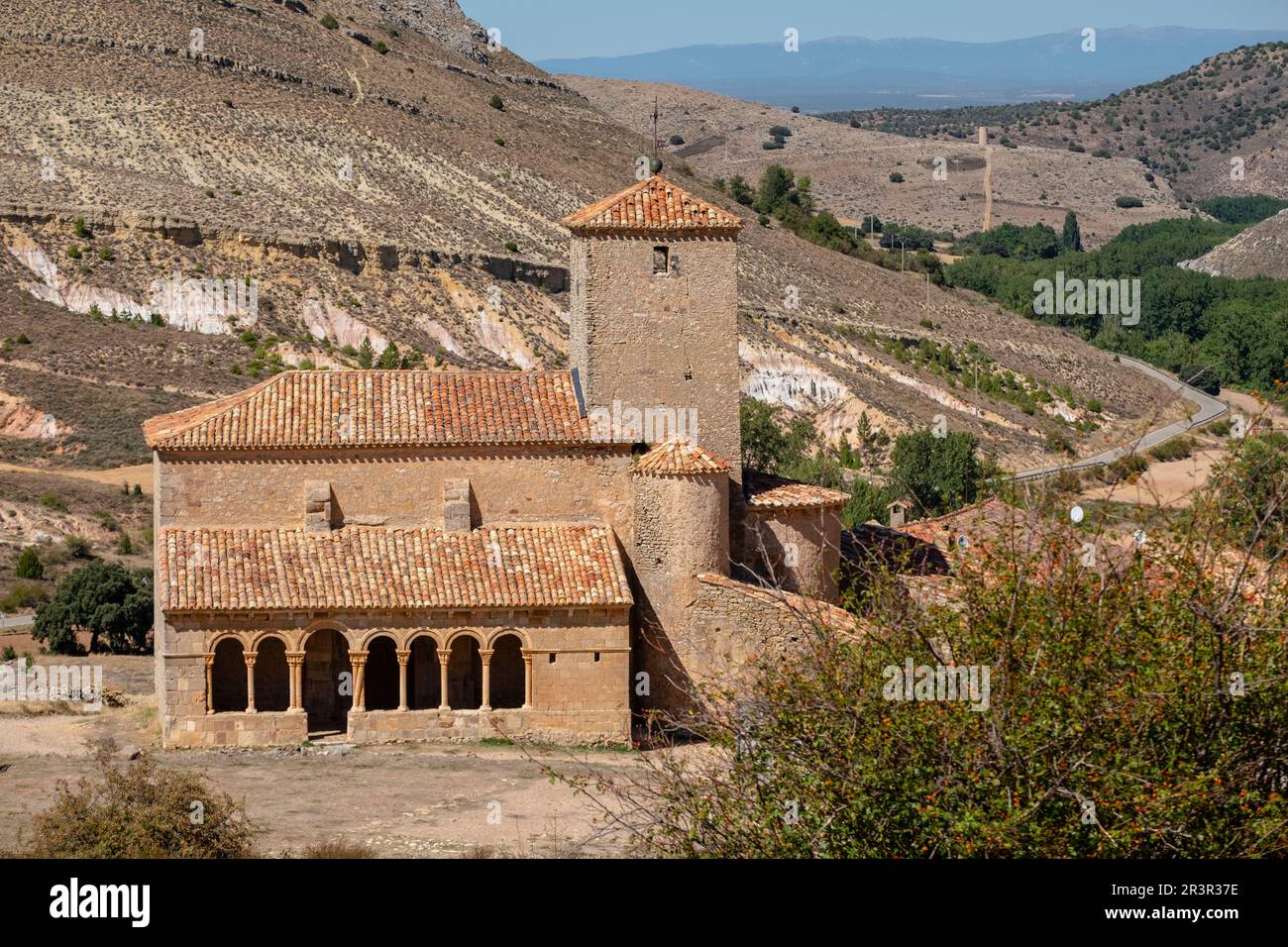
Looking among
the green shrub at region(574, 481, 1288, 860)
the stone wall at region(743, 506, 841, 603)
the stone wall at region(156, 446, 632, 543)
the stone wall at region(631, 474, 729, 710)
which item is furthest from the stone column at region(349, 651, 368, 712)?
the green shrub at region(574, 481, 1288, 860)

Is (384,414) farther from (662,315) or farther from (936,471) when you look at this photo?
(936,471)

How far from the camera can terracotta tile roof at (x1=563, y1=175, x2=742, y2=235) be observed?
31797 mm

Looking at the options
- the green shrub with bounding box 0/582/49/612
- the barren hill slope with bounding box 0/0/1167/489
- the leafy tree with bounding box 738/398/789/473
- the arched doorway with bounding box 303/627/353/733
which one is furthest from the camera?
the barren hill slope with bounding box 0/0/1167/489

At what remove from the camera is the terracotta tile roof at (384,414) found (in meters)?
31.1

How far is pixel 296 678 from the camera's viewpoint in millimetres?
30484

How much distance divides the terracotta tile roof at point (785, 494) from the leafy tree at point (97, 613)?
14.8 m

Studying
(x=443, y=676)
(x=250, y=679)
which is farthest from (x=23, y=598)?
(x=443, y=676)

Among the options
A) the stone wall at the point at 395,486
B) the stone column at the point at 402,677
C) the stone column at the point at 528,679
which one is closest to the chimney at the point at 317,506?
the stone wall at the point at 395,486

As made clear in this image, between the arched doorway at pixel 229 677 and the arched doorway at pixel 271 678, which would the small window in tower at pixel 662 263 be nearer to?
the arched doorway at pixel 271 678

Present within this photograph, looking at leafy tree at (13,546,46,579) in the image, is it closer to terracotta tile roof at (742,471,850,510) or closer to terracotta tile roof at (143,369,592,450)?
terracotta tile roof at (143,369,592,450)

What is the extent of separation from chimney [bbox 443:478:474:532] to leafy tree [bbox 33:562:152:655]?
12.6 metres
